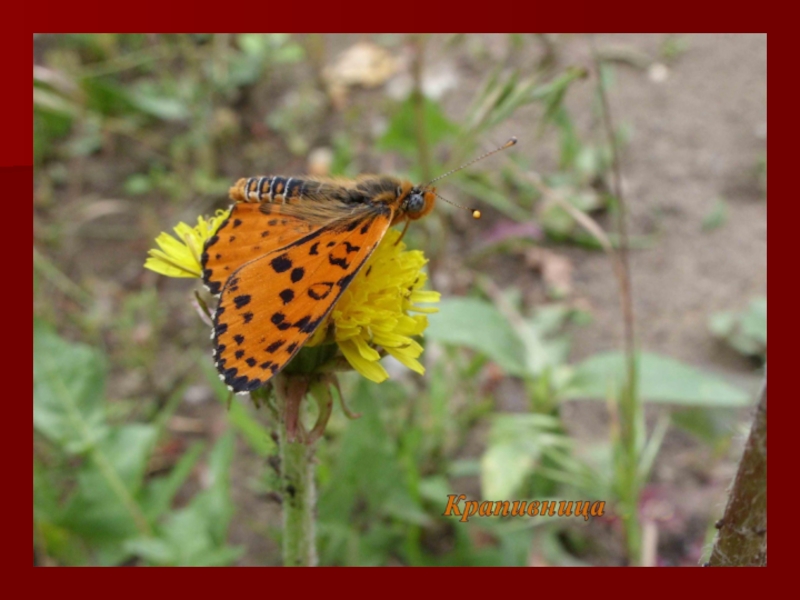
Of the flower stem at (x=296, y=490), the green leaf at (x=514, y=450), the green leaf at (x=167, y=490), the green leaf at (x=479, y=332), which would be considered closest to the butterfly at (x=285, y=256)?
the flower stem at (x=296, y=490)

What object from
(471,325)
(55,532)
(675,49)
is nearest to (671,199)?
(675,49)

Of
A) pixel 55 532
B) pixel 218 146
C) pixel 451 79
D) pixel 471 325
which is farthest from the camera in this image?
pixel 451 79

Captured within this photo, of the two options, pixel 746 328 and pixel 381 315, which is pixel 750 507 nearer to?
pixel 381 315

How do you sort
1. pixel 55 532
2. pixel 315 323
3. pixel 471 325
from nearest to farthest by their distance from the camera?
1. pixel 315 323
2. pixel 55 532
3. pixel 471 325

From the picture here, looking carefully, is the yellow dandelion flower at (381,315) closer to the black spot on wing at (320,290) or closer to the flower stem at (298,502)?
the black spot on wing at (320,290)

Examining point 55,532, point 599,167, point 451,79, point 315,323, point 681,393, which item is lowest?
point 55,532

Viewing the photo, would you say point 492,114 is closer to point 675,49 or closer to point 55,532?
point 55,532
